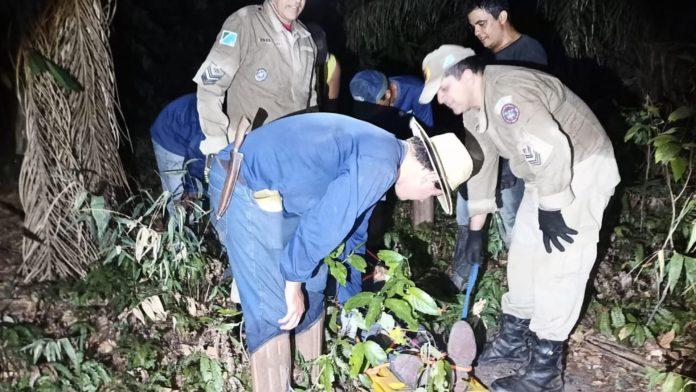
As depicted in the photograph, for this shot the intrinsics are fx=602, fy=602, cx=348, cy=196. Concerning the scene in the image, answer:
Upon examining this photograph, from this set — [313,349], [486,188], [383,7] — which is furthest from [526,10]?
[313,349]

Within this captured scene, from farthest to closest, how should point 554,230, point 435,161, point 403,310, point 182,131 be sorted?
1. point 182,131
2. point 554,230
3. point 403,310
4. point 435,161

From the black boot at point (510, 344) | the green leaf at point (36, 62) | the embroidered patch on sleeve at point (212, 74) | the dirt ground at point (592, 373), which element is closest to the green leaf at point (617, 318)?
the dirt ground at point (592, 373)

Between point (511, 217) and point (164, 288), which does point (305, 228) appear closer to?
point (164, 288)

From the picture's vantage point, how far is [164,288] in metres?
3.74

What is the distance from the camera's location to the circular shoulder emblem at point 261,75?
139 inches

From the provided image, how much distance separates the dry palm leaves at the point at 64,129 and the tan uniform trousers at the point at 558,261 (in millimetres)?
2768

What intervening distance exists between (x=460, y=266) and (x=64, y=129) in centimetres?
279

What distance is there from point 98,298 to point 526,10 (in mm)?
4886

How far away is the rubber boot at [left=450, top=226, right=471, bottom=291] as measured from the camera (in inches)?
165

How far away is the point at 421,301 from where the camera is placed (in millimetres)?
2816

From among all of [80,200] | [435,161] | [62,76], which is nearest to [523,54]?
[435,161]

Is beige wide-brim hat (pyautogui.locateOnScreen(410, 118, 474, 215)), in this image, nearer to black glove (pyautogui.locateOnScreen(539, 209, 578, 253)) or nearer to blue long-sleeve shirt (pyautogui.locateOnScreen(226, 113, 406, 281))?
blue long-sleeve shirt (pyautogui.locateOnScreen(226, 113, 406, 281))

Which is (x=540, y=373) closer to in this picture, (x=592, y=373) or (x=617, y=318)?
(x=592, y=373)

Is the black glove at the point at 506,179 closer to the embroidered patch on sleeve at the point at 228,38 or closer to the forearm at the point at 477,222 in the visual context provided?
the forearm at the point at 477,222
